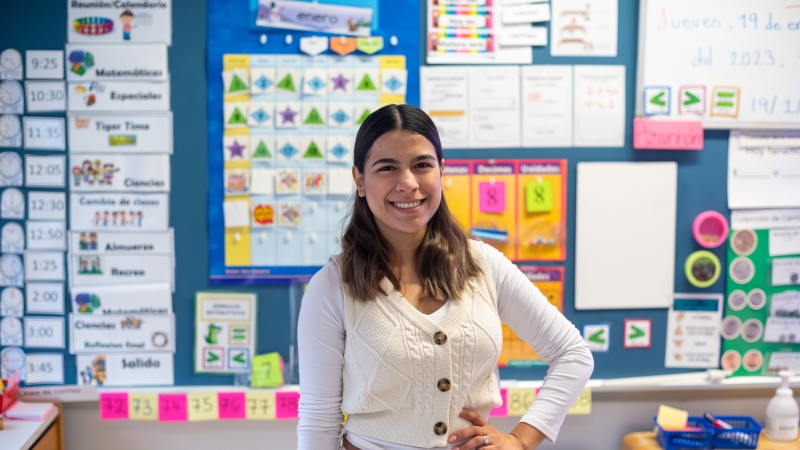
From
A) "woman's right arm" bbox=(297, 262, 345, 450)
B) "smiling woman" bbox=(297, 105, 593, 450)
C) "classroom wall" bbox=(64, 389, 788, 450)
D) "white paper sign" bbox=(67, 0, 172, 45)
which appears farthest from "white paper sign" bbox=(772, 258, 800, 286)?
"white paper sign" bbox=(67, 0, 172, 45)

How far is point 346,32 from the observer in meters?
1.79

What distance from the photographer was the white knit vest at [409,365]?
1098 mm

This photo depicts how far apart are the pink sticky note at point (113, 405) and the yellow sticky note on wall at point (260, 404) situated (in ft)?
1.22

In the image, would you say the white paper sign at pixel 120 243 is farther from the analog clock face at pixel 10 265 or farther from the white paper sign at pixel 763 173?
the white paper sign at pixel 763 173

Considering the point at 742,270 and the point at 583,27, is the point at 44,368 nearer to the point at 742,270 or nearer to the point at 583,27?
the point at 583,27

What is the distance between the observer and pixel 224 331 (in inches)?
72.7

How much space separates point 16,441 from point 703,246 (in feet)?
6.80

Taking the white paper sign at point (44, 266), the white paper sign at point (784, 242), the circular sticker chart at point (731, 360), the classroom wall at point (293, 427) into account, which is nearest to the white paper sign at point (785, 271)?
the white paper sign at point (784, 242)

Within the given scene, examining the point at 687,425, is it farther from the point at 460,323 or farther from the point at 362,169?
the point at 362,169

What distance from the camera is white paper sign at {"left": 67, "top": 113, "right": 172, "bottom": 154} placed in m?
1.79

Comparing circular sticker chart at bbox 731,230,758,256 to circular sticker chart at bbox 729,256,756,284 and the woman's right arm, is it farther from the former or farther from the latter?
the woman's right arm

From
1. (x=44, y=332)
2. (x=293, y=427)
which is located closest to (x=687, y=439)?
(x=293, y=427)

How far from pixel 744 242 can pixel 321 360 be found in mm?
1485

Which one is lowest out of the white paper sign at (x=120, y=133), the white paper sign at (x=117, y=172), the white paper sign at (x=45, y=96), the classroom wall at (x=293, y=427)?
the classroom wall at (x=293, y=427)
